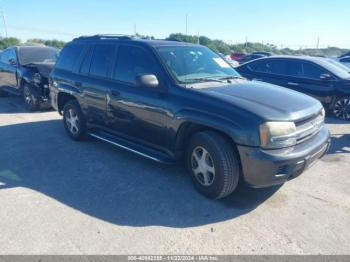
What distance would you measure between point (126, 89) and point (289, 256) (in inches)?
121

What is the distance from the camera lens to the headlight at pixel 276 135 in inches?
134

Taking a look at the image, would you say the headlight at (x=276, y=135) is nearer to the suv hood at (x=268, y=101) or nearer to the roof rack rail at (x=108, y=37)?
the suv hood at (x=268, y=101)

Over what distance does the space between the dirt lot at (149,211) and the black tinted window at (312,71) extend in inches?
132

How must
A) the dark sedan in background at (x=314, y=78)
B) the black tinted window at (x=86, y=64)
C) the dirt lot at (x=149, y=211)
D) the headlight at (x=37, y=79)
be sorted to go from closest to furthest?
the dirt lot at (x=149, y=211) → the black tinted window at (x=86, y=64) → the dark sedan in background at (x=314, y=78) → the headlight at (x=37, y=79)

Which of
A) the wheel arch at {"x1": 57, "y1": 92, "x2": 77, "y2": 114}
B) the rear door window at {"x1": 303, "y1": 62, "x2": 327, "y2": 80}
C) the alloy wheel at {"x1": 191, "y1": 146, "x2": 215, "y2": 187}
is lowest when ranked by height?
the alloy wheel at {"x1": 191, "y1": 146, "x2": 215, "y2": 187}

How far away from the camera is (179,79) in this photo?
4285 millimetres

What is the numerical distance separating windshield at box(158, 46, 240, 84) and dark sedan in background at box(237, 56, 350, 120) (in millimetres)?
3817

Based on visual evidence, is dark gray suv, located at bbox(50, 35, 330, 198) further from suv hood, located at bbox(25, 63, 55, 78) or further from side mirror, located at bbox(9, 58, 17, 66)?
side mirror, located at bbox(9, 58, 17, 66)

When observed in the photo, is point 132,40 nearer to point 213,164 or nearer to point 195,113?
point 195,113

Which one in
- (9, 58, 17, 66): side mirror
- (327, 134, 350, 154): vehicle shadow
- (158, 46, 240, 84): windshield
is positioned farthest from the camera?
(9, 58, 17, 66): side mirror

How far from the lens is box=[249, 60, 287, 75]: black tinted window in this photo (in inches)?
340

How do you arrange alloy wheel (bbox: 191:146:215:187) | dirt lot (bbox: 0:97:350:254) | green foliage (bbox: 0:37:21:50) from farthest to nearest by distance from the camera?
green foliage (bbox: 0:37:21:50) < alloy wheel (bbox: 191:146:215:187) < dirt lot (bbox: 0:97:350:254)

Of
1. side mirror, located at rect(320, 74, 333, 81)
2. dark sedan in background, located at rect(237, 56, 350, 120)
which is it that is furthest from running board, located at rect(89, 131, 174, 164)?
side mirror, located at rect(320, 74, 333, 81)

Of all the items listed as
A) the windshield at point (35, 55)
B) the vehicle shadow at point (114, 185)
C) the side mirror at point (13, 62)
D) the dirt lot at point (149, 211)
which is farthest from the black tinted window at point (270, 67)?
the side mirror at point (13, 62)
